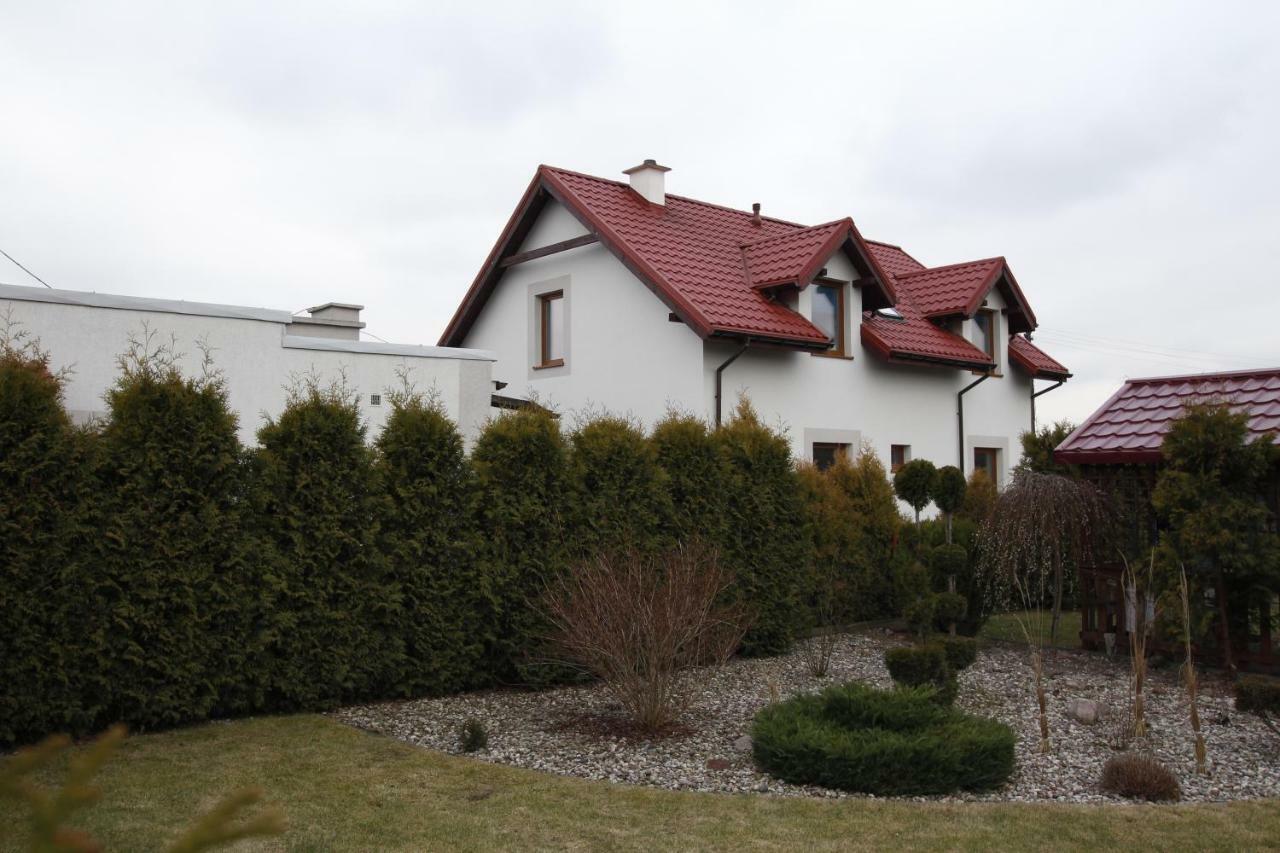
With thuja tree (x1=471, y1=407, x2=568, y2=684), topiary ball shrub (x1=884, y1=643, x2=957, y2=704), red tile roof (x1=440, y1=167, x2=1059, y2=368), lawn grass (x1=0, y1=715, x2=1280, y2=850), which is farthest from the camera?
red tile roof (x1=440, y1=167, x2=1059, y2=368)

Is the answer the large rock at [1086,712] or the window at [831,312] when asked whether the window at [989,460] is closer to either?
the window at [831,312]

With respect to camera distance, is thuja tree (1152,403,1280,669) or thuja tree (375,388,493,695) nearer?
thuja tree (375,388,493,695)

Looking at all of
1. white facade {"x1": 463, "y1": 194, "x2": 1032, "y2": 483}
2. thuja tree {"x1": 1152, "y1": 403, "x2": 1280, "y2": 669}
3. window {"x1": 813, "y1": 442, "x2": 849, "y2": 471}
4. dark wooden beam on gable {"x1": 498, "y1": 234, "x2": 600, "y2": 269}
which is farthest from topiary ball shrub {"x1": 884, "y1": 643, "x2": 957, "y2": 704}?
dark wooden beam on gable {"x1": 498, "y1": 234, "x2": 600, "y2": 269}

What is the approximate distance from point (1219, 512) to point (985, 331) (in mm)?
11085

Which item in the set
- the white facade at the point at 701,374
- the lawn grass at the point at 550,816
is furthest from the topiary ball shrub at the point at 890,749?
the white facade at the point at 701,374

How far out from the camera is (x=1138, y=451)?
11539 millimetres

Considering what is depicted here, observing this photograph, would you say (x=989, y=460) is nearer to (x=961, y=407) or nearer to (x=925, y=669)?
(x=961, y=407)

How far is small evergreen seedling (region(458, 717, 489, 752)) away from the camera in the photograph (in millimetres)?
7797

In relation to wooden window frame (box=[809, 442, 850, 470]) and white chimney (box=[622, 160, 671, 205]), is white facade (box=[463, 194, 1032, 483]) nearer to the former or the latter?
wooden window frame (box=[809, 442, 850, 470])

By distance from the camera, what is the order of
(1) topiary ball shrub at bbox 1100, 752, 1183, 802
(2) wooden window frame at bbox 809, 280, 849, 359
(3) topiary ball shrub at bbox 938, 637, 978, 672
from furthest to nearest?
(2) wooden window frame at bbox 809, 280, 849, 359 → (3) topiary ball shrub at bbox 938, 637, 978, 672 → (1) topiary ball shrub at bbox 1100, 752, 1183, 802

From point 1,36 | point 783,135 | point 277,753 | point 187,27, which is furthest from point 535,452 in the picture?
point 1,36

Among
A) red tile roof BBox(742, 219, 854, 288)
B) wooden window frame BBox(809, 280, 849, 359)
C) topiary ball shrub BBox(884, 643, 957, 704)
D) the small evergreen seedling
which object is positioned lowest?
the small evergreen seedling

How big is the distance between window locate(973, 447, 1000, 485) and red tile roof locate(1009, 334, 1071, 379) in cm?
184

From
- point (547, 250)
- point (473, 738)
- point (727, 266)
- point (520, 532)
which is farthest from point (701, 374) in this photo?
point (473, 738)
